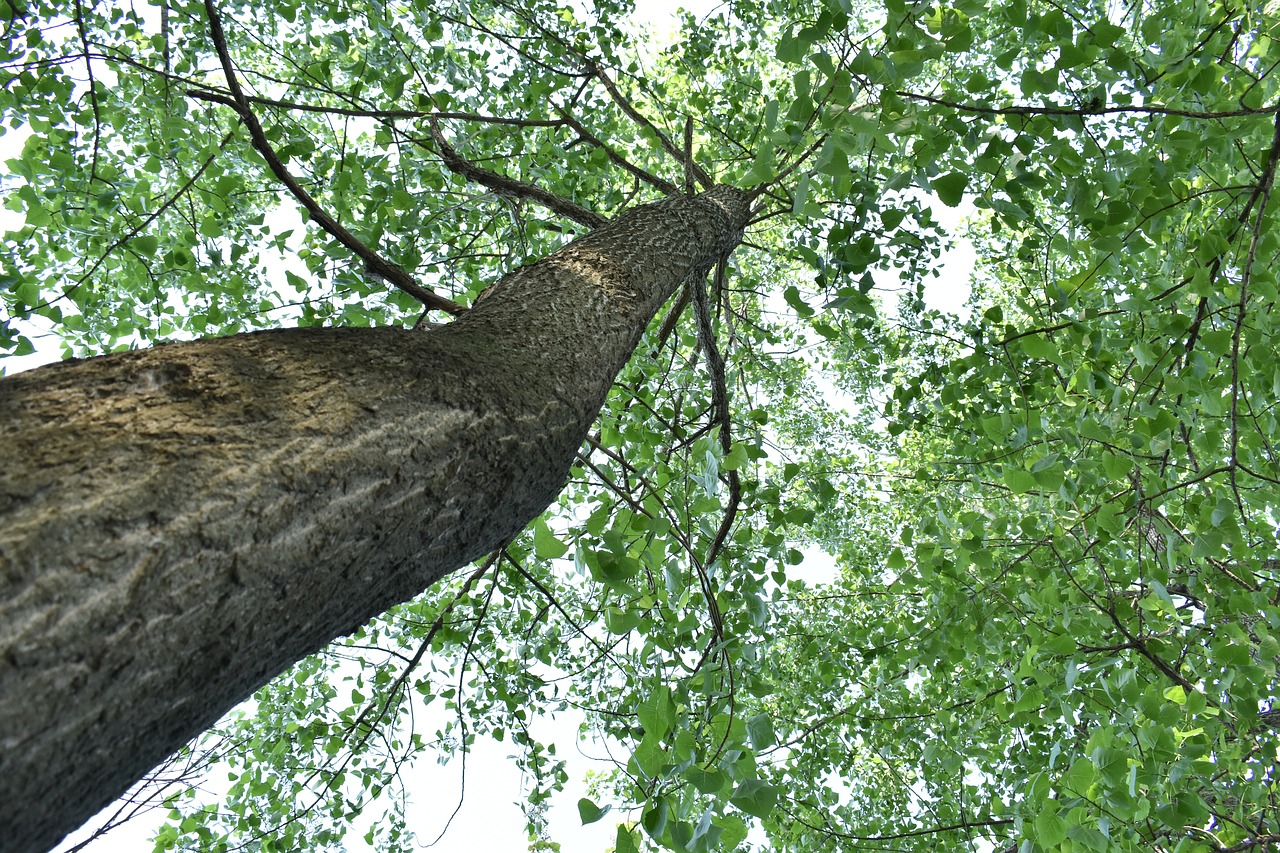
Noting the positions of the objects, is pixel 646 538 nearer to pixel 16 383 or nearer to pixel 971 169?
pixel 16 383

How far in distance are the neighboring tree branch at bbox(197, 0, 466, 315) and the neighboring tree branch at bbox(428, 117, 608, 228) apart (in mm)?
1182

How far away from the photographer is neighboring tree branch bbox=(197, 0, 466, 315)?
77.9 inches

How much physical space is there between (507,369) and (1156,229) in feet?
9.15

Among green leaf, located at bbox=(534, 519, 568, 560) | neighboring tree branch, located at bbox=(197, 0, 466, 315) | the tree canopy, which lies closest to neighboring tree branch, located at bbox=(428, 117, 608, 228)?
the tree canopy

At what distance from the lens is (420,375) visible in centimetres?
134

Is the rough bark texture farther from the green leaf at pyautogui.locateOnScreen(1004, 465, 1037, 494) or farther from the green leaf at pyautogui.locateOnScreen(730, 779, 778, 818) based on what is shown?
the green leaf at pyautogui.locateOnScreen(1004, 465, 1037, 494)

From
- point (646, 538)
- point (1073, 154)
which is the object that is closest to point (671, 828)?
point (646, 538)

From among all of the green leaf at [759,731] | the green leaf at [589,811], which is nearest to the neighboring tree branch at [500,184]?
the green leaf at [759,731]

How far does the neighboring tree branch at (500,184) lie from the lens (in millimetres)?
3625

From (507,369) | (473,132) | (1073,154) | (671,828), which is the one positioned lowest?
(671,828)

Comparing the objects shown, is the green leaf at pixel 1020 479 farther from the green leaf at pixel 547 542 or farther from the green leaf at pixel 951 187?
the green leaf at pixel 547 542

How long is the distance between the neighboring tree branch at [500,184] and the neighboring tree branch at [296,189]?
1182mm

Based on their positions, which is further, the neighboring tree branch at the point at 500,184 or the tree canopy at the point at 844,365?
the neighboring tree branch at the point at 500,184

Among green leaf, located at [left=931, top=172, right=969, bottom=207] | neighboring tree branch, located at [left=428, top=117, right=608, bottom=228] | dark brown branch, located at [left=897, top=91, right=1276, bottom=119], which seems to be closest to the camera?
dark brown branch, located at [left=897, top=91, right=1276, bottom=119]
